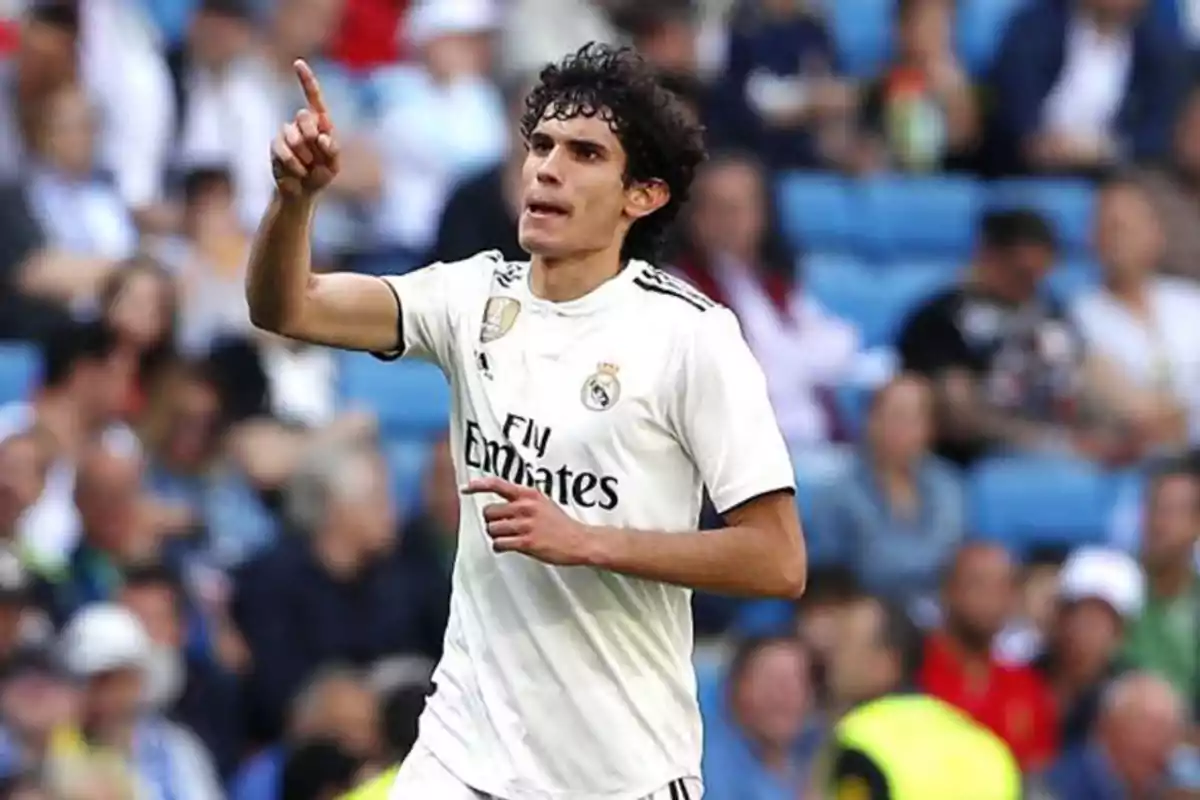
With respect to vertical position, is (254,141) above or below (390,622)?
above

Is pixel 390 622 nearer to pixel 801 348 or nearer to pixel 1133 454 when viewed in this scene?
pixel 801 348

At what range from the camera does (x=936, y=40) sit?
14.2 metres

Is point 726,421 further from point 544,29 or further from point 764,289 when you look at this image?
point 544,29

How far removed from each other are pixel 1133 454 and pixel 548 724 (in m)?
7.12

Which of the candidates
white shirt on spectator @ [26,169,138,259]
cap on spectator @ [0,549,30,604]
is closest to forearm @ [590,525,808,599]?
cap on spectator @ [0,549,30,604]

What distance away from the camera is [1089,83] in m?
14.4

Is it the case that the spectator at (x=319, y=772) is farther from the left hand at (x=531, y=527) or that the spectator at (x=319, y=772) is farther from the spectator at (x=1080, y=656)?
the spectator at (x=1080, y=656)

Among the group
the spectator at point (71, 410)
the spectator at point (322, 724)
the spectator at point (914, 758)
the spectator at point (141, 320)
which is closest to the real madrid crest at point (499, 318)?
the spectator at point (914, 758)

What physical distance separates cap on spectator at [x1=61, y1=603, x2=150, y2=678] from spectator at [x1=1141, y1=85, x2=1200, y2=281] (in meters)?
6.43

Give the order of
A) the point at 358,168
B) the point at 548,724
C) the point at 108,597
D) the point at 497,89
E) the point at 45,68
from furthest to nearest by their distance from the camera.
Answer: the point at 497,89, the point at 358,168, the point at 45,68, the point at 108,597, the point at 548,724

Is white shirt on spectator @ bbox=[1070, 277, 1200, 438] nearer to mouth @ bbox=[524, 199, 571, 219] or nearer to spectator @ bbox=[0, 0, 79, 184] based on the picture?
spectator @ bbox=[0, 0, 79, 184]

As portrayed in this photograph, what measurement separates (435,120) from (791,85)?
2012mm

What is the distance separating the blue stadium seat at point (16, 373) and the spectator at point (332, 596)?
1.10 metres

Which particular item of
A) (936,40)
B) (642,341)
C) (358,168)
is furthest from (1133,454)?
(642,341)
